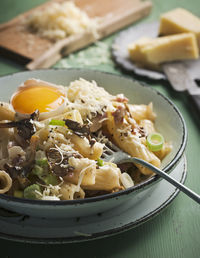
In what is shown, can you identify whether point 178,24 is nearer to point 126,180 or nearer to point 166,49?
point 166,49

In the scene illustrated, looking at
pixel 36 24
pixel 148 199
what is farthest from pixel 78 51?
pixel 148 199

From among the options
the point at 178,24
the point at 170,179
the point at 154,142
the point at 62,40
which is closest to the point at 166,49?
the point at 178,24

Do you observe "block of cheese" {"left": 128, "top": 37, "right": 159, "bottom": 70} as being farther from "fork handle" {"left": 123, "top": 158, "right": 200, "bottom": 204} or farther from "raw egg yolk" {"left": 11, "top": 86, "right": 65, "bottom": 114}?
"fork handle" {"left": 123, "top": 158, "right": 200, "bottom": 204}

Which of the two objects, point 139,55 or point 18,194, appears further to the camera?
point 139,55

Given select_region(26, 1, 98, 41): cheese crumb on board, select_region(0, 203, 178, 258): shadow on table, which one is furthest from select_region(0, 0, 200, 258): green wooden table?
select_region(26, 1, 98, 41): cheese crumb on board

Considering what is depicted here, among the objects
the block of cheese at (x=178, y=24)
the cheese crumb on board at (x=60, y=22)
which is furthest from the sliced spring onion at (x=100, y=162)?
the block of cheese at (x=178, y=24)
